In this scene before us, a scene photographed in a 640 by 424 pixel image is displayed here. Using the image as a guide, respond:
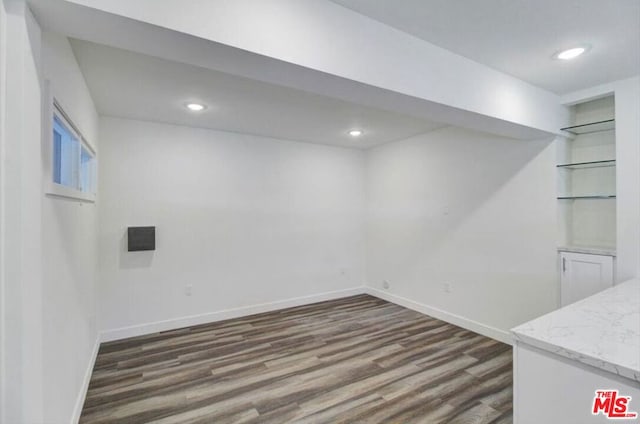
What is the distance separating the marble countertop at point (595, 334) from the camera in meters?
1.10

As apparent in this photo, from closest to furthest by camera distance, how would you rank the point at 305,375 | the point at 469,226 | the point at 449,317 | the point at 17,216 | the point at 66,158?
1. the point at 17,216
2. the point at 66,158
3. the point at 305,375
4. the point at 469,226
5. the point at 449,317

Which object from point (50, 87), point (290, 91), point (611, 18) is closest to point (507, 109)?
point (611, 18)

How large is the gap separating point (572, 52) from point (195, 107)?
3129 millimetres

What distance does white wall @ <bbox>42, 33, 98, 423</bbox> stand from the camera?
1438mm

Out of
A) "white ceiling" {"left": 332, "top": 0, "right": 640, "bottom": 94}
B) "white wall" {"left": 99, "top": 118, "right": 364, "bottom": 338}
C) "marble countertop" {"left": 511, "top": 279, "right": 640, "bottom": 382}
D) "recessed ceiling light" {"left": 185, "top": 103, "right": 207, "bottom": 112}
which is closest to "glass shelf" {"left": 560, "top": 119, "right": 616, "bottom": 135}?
"white ceiling" {"left": 332, "top": 0, "right": 640, "bottom": 94}

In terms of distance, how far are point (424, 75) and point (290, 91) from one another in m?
1.15

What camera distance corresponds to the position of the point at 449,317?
151 inches

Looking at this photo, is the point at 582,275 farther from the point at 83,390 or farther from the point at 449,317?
the point at 83,390

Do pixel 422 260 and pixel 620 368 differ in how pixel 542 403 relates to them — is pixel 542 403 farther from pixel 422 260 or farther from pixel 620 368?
pixel 422 260

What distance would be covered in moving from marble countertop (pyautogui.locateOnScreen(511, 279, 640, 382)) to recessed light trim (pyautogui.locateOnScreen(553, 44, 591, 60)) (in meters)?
1.65

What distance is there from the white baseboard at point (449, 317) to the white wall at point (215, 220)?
72 cm

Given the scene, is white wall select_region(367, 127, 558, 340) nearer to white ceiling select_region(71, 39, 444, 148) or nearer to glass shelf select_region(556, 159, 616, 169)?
glass shelf select_region(556, 159, 616, 169)

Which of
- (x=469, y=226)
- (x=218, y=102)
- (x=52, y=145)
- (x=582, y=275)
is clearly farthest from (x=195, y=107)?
(x=582, y=275)

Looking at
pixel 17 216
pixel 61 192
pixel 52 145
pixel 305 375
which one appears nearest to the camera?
pixel 17 216
